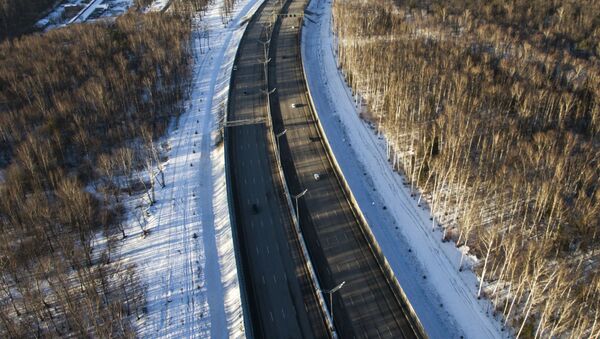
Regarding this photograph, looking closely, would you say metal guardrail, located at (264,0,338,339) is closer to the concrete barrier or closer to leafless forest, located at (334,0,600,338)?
the concrete barrier

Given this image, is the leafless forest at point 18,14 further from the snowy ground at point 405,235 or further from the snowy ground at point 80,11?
the snowy ground at point 405,235

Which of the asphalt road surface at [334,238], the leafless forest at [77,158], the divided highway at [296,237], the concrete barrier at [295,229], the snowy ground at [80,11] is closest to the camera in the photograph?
the concrete barrier at [295,229]

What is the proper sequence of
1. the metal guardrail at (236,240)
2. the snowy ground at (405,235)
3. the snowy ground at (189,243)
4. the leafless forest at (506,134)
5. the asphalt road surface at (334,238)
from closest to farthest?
the metal guardrail at (236,240)
the asphalt road surface at (334,238)
the leafless forest at (506,134)
the snowy ground at (405,235)
the snowy ground at (189,243)

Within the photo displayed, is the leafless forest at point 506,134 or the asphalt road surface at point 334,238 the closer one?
the asphalt road surface at point 334,238


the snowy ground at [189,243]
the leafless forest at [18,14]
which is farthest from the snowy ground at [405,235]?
the leafless forest at [18,14]

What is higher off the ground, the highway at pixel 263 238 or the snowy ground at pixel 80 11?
the snowy ground at pixel 80 11

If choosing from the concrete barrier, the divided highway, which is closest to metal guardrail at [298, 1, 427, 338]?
the divided highway
